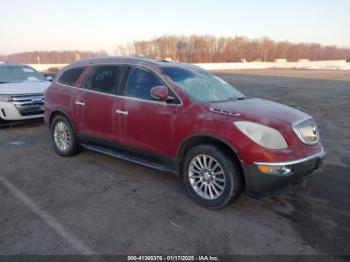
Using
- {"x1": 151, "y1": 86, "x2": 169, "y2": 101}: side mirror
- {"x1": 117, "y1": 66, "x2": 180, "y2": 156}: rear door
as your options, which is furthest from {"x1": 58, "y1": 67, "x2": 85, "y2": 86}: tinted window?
{"x1": 151, "y1": 86, "x2": 169, "y2": 101}: side mirror

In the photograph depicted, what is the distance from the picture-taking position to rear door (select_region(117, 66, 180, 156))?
418 centimetres

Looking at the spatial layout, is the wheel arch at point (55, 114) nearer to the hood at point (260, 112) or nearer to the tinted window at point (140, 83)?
the tinted window at point (140, 83)

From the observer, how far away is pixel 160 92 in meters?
4.08

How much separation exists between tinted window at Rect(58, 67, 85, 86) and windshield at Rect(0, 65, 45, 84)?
4.04 m

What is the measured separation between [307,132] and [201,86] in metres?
1.57

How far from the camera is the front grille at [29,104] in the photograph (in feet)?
26.8

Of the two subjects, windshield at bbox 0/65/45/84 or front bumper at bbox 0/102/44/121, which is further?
windshield at bbox 0/65/45/84

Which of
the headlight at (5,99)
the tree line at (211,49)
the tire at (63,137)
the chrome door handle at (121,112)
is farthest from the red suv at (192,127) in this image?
the tree line at (211,49)

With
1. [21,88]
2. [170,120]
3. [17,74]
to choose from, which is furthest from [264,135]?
[17,74]

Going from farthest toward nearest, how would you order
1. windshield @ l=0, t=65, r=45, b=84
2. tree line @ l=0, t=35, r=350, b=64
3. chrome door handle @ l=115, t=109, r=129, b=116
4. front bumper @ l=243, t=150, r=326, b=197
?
tree line @ l=0, t=35, r=350, b=64, windshield @ l=0, t=65, r=45, b=84, chrome door handle @ l=115, t=109, r=129, b=116, front bumper @ l=243, t=150, r=326, b=197

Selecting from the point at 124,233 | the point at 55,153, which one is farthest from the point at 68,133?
the point at 124,233

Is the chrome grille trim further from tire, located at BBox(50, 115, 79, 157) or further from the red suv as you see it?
the red suv

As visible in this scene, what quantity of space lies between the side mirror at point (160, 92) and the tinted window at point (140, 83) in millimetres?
226

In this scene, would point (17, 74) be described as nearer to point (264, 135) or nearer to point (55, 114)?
point (55, 114)
